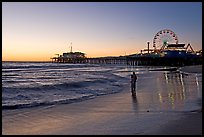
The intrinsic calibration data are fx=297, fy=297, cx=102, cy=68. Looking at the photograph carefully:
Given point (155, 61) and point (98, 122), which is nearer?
point (98, 122)

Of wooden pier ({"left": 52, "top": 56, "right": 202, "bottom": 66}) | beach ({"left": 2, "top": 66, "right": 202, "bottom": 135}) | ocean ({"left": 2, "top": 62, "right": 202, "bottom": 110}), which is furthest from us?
wooden pier ({"left": 52, "top": 56, "right": 202, "bottom": 66})

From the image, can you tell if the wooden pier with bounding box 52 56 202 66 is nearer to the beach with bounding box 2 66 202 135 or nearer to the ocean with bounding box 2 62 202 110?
the ocean with bounding box 2 62 202 110

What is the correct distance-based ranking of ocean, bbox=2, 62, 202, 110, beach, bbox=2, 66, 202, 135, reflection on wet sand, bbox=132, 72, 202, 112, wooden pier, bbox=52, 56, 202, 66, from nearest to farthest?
beach, bbox=2, 66, 202, 135
reflection on wet sand, bbox=132, 72, 202, 112
ocean, bbox=2, 62, 202, 110
wooden pier, bbox=52, 56, 202, 66

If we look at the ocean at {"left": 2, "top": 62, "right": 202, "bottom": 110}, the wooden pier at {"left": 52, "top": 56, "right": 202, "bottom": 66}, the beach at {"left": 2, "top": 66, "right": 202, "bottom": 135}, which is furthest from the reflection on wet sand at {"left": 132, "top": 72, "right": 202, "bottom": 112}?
the wooden pier at {"left": 52, "top": 56, "right": 202, "bottom": 66}

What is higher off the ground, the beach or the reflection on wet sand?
the beach

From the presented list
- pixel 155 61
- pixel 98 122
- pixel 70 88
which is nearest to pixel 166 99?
pixel 98 122

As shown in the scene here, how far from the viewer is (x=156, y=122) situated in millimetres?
6922

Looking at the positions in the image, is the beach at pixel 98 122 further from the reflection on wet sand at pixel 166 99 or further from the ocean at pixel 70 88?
the ocean at pixel 70 88

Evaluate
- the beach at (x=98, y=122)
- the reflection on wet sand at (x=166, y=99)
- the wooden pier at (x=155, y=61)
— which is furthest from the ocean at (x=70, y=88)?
the wooden pier at (x=155, y=61)

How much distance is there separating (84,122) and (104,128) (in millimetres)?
957

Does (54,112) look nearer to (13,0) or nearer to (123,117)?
(123,117)

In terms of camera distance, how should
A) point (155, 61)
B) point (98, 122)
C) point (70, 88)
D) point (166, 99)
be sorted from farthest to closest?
point (155, 61) → point (70, 88) → point (166, 99) → point (98, 122)

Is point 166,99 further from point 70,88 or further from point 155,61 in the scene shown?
point 155,61

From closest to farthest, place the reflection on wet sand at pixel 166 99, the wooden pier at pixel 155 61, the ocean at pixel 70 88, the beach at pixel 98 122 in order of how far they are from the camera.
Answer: the beach at pixel 98 122, the reflection on wet sand at pixel 166 99, the ocean at pixel 70 88, the wooden pier at pixel 155 61
